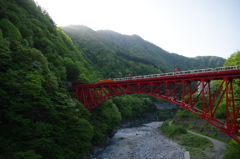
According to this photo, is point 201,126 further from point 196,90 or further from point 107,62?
point 107,62

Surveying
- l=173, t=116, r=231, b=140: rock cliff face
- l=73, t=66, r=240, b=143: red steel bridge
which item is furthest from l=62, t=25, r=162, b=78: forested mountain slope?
l=73, t=66, r=240, b=143: red steel bridge

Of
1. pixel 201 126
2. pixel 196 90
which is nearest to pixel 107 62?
pixel 201 126

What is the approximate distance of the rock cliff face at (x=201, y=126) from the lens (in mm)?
28127

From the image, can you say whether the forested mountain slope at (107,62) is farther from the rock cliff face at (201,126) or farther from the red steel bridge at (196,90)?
the red steel bridge at (196,90)

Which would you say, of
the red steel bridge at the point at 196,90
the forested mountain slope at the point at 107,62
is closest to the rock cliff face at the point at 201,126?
the red steel bridge at the point at 196,90

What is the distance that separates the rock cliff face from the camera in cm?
2813

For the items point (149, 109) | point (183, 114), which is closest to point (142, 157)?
point (183, 114)

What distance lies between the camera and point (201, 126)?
111 feet

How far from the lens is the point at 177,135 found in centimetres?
3319

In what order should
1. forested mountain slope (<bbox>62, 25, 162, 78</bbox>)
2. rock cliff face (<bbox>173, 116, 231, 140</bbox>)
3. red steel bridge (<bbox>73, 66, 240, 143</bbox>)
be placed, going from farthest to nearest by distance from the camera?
forested mountain slope (<bbox>62, 25, 162, 78</bbox>) → rock cliff face (<bbox>173, 116, 231, 140</bbox>) → red steel bridge (<bbox>73, 66, 240, 143</bbox>)

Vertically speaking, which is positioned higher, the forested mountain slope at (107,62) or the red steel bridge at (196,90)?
the forested mountain slope at (107,62)

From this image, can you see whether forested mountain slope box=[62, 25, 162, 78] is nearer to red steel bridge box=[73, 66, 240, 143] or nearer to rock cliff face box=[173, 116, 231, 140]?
rock cliff face box=[173, 116, 231, 140]

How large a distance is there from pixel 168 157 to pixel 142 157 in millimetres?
3638

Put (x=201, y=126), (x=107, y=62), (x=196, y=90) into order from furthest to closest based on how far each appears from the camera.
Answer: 1. (x=107, y=62)
2. (x=201, y=126)
3. (x=196, y=90)
